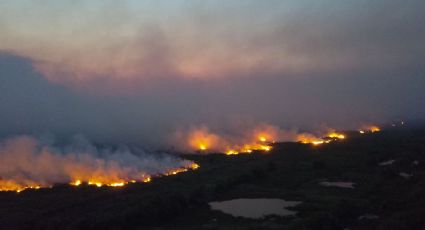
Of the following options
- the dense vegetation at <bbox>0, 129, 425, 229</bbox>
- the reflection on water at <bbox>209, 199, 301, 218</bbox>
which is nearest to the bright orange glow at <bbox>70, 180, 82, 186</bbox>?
the dense vegetation at <bbox>0, 129, 425, 229</bbox>

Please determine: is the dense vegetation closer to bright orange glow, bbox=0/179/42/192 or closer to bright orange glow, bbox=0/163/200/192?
bright orange glow, bbox=0/163/200/192

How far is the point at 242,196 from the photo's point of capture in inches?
3046

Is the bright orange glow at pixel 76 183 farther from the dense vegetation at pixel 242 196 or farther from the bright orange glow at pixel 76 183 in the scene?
the dense vegetation at pixel 242 196

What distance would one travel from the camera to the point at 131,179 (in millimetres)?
91688

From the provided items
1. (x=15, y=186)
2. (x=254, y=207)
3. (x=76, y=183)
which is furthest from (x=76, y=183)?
(x=254, y=207)

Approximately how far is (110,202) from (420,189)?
4349cm

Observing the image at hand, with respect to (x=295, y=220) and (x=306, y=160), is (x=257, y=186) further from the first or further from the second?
(x=306, y=160)

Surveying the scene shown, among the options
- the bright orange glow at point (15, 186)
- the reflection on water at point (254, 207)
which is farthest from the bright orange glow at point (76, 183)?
the reflection on water at point (254, 207)

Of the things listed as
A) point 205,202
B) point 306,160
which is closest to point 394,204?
point 205,202

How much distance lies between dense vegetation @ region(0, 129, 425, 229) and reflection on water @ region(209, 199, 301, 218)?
207 centimetres

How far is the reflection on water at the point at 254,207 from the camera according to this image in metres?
64.4

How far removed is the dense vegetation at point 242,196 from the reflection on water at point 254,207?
207 cm

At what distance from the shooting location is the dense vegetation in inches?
2247

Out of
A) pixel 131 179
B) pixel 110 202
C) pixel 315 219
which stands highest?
pixel 131 179
